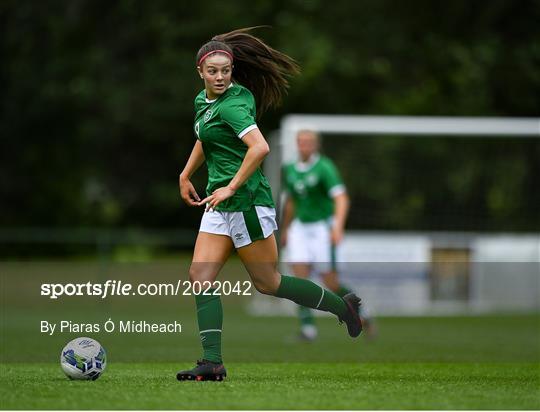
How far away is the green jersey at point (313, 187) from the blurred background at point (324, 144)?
2.05 metres

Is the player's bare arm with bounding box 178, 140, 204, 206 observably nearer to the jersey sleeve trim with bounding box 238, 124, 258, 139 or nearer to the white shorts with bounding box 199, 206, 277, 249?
the white shorts with bounding box 199, 206, 277, 249

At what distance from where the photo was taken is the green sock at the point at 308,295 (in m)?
8.14

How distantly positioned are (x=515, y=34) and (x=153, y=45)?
11.6 m

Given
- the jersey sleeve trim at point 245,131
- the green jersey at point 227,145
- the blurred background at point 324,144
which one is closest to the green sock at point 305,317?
the blurred background at point 324,144

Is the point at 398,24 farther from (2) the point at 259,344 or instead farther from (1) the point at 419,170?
(2) the point at 259,344

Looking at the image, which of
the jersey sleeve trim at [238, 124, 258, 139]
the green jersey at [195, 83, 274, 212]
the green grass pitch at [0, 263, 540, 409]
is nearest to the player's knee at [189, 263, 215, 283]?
the green jersey at [195, 83, 274, 212]

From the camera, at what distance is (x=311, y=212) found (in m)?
14.9

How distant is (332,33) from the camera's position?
35594mm

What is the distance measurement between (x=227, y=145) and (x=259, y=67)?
761mm

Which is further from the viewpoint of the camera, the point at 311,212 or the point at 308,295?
the point at 311,212

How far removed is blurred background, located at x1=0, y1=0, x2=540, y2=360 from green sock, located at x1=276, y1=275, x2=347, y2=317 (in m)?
6.57

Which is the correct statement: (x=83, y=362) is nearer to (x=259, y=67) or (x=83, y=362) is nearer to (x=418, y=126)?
(x=259, y=67)

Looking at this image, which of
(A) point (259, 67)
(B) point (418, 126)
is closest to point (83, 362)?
(A) point (259, 67)

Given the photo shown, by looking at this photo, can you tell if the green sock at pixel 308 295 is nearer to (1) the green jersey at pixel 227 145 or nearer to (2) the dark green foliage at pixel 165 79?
(1) the green jersey at pixel 227 145
